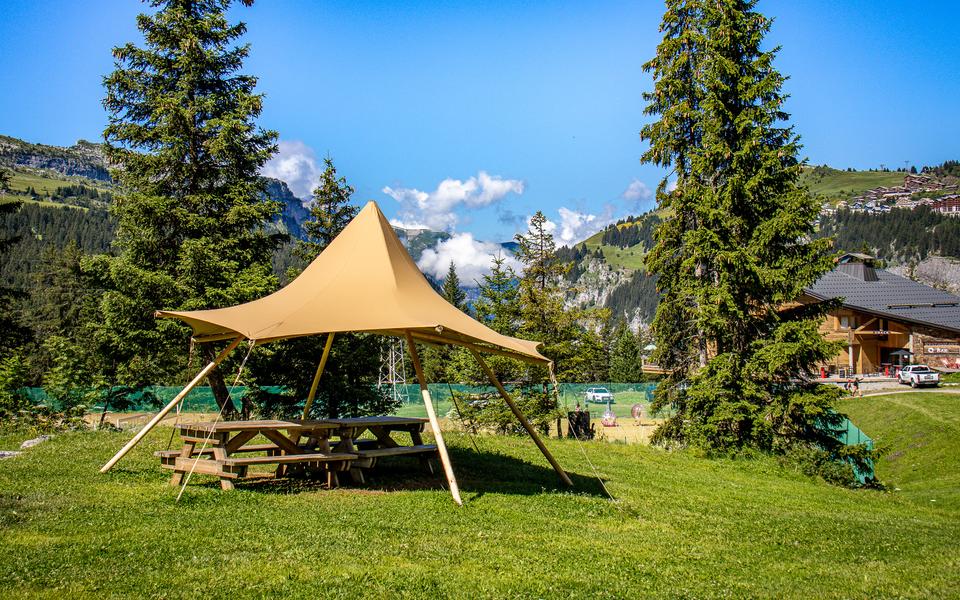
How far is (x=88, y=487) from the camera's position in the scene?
29.6 ft

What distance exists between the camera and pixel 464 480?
11312mm

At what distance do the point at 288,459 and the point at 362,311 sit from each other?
2.29 meters

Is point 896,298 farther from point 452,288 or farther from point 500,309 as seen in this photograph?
point 500,309

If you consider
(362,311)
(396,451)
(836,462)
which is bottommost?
(836,462)

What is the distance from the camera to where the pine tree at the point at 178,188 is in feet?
62.8

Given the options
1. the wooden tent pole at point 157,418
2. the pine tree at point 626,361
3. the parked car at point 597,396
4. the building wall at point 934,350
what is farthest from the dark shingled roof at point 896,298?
the wooden tent pole at point 157,418

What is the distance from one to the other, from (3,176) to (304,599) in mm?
22216

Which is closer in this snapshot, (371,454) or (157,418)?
(157,418)

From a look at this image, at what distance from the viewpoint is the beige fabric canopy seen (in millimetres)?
9297

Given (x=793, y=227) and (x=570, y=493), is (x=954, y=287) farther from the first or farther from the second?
(x=570, y=493)

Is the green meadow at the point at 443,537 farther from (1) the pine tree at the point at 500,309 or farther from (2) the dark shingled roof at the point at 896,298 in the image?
(2) the dark shingled roof at the point at 896,298

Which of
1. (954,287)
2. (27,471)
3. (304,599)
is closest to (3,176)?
(27,471)

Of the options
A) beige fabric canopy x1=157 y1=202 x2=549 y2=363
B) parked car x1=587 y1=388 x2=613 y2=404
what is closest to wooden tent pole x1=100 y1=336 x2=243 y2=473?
beige fabric canopy x1=157 y1=202 x2=549 y2=363

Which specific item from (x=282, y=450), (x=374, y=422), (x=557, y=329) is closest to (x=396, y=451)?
(x=374, y=422)
